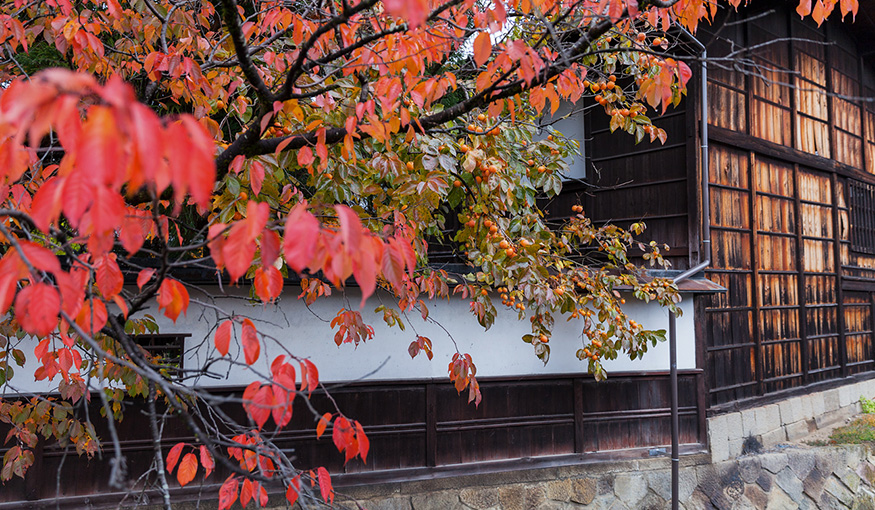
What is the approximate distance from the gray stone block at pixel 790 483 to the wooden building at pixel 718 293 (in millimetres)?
856

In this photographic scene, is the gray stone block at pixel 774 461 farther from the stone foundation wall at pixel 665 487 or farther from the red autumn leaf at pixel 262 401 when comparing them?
the red autumn leaf at pixel 262 401

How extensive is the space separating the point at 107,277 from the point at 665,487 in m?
5.88

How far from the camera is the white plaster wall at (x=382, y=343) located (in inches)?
179

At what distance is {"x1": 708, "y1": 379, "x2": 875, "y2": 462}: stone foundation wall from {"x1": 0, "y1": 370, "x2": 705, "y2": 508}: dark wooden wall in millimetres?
465

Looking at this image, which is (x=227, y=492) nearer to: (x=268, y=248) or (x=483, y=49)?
(x=268, y=248)

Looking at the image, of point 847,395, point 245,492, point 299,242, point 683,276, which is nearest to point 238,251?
point 299,242

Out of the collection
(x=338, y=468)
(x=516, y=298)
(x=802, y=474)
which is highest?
(x=516, y=298)

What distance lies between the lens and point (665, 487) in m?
5.95

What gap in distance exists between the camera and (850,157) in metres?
9.53

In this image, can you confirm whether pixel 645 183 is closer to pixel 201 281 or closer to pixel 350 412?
pixel 350 412

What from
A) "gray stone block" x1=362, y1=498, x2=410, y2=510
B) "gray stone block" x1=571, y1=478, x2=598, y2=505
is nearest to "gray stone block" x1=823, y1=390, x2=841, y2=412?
"gray stone block" x1=571, y1=478, x2=598, y2=505

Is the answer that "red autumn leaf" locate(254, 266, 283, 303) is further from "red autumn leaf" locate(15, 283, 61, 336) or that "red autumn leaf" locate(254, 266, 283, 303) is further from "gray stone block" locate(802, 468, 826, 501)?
"gray stone block" locate(802, 468, 826, 501)

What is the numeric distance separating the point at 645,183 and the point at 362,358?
443 cm

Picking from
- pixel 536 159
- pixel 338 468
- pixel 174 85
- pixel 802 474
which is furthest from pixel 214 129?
pixel 802 474
